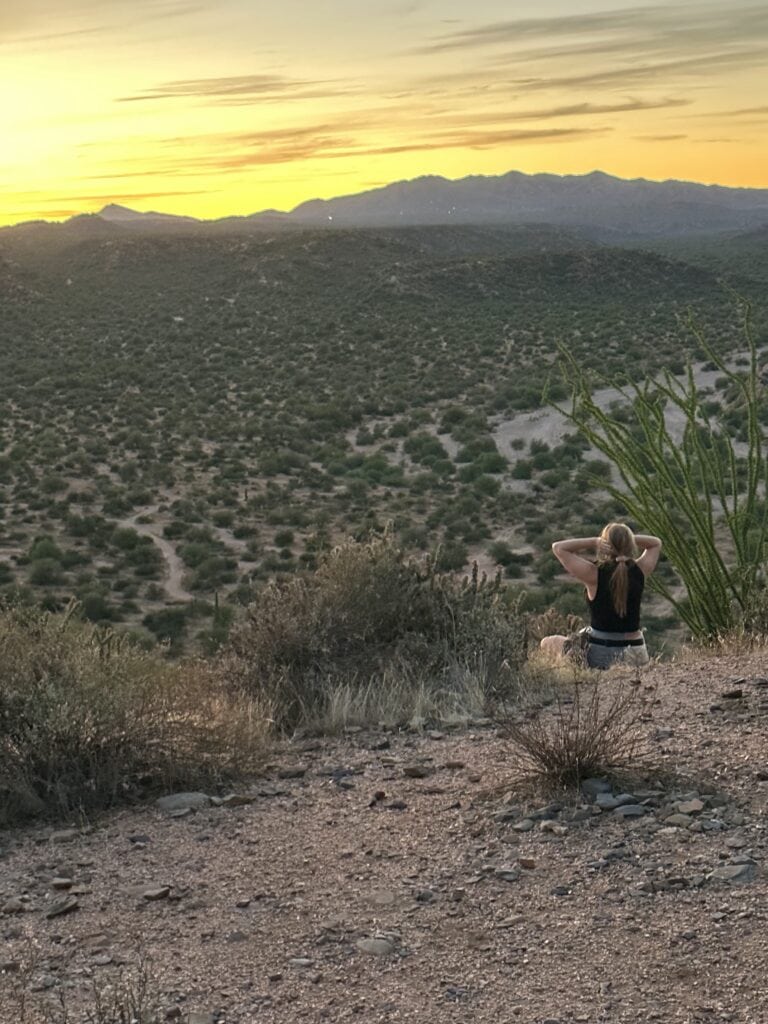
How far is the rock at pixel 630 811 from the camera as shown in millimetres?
4641

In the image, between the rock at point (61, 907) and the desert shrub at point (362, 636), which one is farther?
the desert shrub at point (362, 636)

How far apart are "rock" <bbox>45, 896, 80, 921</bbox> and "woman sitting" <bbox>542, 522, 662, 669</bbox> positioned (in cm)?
420

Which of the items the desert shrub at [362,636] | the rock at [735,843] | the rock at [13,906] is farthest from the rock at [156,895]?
the desert shrub at [362,636]

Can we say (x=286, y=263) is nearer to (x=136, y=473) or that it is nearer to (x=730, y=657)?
(x=136, y=473)

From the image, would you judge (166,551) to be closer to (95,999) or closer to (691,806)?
(691,806)

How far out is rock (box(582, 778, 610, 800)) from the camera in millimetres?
4848

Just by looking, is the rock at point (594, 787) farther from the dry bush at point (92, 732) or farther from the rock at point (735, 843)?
the dry bush at point (92, 732)

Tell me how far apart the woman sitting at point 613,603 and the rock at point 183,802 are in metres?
3.23

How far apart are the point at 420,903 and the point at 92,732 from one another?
1.96m

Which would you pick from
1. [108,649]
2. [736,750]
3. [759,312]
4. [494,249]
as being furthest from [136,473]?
[494,249]

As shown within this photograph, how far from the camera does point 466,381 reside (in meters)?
37.0

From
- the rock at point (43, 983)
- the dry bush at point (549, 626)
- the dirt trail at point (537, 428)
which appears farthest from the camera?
the dirt trail at point (537, 428)

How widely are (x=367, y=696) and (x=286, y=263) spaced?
77.1 meters

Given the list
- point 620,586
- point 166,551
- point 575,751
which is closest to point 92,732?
point 575,751
